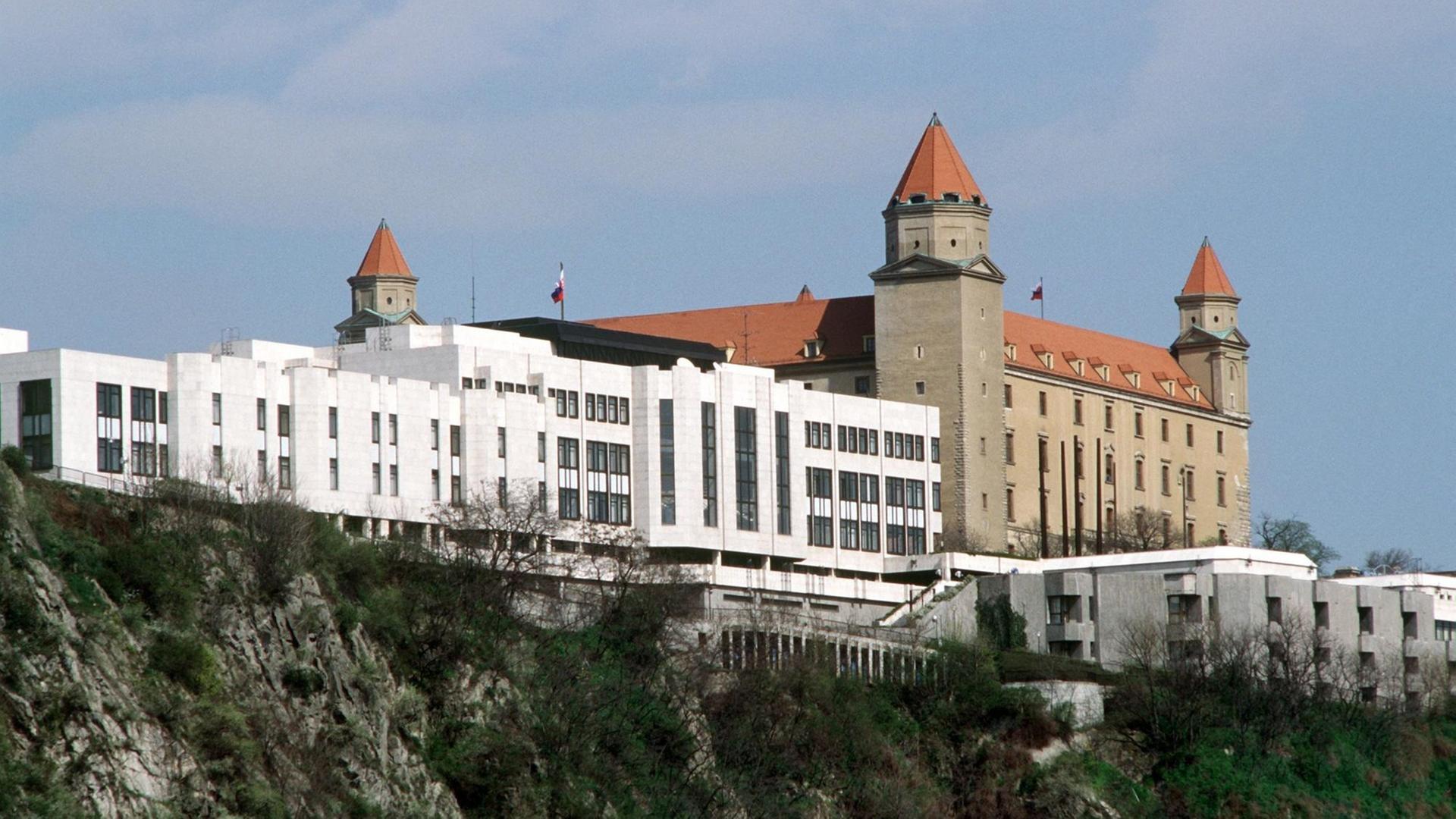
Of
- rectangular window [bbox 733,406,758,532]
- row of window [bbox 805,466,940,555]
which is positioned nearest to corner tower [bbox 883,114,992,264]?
row of window [bbox 805,466,940,555]

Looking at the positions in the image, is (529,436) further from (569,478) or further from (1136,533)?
(1136,533)

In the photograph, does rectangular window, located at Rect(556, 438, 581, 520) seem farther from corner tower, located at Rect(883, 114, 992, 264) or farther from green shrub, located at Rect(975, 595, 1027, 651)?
corner tower, located at Rect(883, 114, 992, 264)

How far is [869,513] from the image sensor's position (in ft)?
500

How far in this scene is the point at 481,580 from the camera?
342ft

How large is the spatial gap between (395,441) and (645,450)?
1493 cm

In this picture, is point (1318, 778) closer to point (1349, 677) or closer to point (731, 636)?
point (1349, 677)

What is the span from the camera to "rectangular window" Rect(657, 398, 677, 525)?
140 metres

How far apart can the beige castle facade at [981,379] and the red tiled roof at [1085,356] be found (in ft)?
0.59

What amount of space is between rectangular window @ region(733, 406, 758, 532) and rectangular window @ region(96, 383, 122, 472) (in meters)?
33.4

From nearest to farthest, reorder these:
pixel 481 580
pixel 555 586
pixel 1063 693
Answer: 1. pixel 481 580
2. pixel 555 586
3. pixel 1063 693

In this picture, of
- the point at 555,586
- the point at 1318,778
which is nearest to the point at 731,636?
the point at 555,586

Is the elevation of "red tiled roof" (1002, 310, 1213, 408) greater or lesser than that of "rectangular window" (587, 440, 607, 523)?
greater

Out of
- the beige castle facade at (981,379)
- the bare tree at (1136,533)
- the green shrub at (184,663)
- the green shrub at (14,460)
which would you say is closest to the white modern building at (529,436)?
the beige castle facade at (981,379)

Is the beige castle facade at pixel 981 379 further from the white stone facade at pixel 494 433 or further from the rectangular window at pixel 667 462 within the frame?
the rectangular window at pixel 667 462
